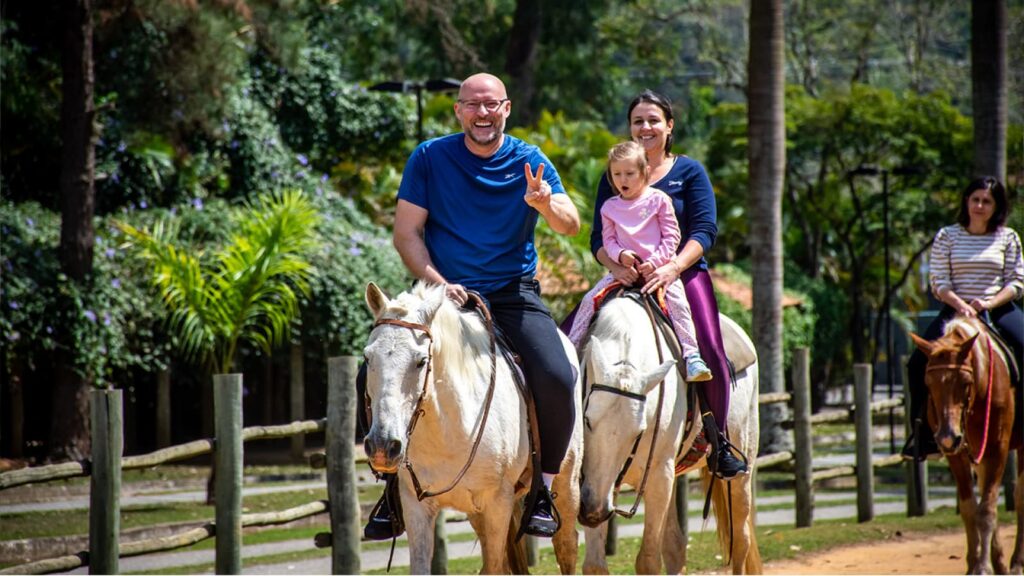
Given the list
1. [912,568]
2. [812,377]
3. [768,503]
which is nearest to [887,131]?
[812,377]

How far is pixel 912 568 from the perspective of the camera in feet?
33.3

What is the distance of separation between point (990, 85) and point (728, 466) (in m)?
10.4

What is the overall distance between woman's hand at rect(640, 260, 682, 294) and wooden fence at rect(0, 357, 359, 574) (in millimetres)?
2859

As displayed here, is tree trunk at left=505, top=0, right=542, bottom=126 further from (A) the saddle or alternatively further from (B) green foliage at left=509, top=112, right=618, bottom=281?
(A) the saddle

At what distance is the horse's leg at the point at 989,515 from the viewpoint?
31.2 feet

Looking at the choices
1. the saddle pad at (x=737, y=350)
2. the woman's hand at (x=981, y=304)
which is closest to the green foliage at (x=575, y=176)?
the woman's hand at (x=981, y=304)

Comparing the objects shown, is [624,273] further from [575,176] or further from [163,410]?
[575,176]

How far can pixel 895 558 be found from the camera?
426 inches

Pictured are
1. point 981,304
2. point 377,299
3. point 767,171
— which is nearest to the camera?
point 377,299

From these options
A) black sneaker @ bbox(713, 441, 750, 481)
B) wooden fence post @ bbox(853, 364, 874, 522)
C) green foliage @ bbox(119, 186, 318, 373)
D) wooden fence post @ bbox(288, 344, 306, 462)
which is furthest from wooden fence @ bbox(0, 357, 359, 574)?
wooden fence post @ bbox(288, 344, 306, 462)

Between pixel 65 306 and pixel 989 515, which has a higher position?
pixel 65 306

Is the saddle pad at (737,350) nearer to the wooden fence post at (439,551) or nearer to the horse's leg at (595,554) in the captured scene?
the horse's leg at (595,554)

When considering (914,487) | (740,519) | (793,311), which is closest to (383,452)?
(740,519)

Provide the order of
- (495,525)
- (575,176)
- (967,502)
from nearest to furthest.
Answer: (495,525), (967,502), (575,176)
